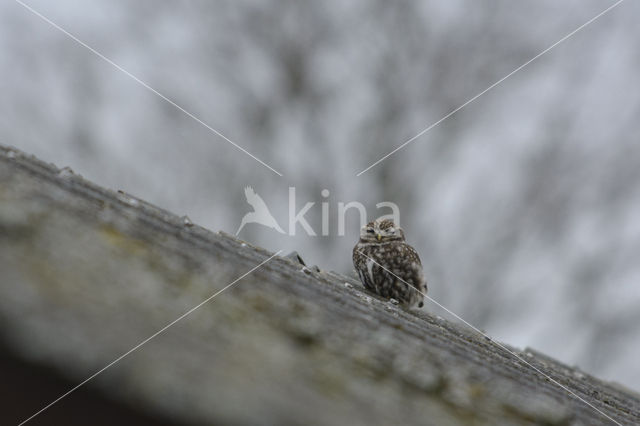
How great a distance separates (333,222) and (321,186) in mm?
685

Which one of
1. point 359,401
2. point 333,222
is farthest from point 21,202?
point 333,222

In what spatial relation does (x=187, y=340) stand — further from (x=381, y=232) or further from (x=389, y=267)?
(x=381, y=232)

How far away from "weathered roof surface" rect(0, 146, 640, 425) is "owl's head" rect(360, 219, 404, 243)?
8.31ft

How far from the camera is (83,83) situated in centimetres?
929

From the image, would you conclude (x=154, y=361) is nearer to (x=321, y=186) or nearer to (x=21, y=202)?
(x=21, y=202)

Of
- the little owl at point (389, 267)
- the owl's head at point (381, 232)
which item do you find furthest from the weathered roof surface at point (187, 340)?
the owl's head at point (381, 232)

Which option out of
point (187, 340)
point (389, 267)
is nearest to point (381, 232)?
point (389, 267)

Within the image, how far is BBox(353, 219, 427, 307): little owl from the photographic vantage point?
3045 mm

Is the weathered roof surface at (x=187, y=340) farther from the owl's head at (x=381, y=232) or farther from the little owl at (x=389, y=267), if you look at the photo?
the owl's head at (x=381, y=232)

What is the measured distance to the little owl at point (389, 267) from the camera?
3.04m

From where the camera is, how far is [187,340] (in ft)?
1.84

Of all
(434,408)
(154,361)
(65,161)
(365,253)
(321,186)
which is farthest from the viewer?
(321,186)

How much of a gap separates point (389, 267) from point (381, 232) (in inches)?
15.0

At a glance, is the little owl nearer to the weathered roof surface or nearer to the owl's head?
the owl's head
